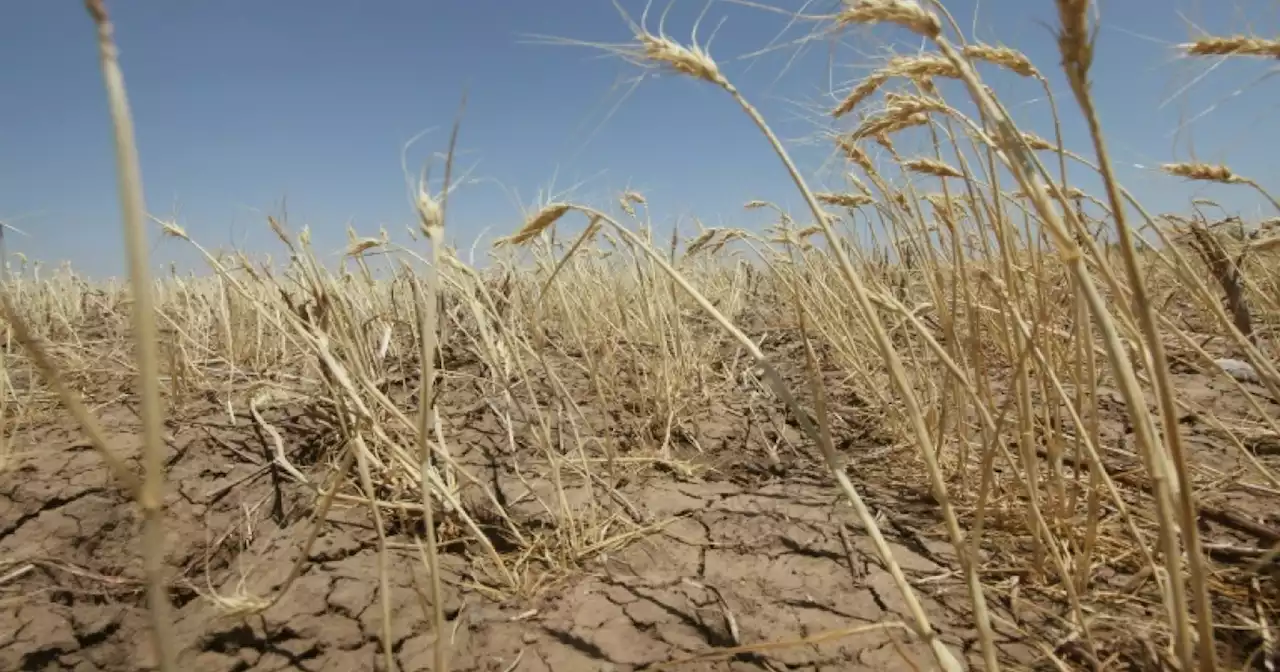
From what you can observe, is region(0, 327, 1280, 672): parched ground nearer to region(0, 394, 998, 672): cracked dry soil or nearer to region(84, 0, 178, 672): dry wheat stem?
region(0, 394, 998, 672): cracked dry soil

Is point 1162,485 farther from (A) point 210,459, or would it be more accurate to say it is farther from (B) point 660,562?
(A) point 210,459

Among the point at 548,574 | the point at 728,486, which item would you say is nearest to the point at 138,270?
the point at 548,574

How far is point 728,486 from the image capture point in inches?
68.5

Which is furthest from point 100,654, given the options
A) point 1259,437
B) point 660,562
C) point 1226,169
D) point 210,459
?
point 1259,437

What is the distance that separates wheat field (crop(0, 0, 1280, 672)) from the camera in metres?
0.69

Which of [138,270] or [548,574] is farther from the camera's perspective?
[548,574]

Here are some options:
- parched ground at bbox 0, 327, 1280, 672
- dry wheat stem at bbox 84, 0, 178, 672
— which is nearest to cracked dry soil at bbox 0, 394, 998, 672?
parched ground at bbox 0, 327, 1280, 672

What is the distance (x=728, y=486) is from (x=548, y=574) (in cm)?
59

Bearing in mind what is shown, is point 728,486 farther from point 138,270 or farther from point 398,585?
point 138,270

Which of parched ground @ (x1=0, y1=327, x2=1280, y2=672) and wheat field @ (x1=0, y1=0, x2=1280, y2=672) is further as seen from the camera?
parched ground @ (x1=0, y1=327, x2=1280, y2=672)

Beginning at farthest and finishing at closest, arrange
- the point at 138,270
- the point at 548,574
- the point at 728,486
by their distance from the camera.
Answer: the point at 728,486
the point at 548,574
the point at 138,270

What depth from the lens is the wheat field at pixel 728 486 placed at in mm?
685

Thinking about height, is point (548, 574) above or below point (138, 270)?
below

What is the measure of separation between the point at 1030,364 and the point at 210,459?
2.22 m
